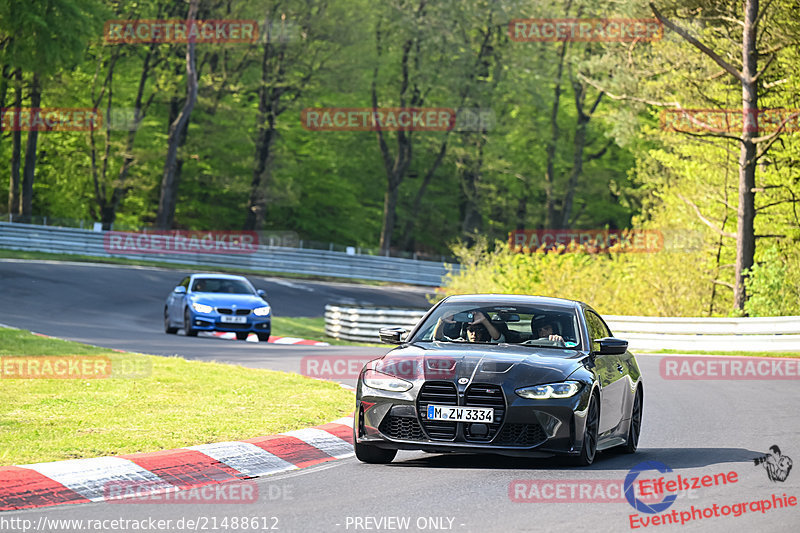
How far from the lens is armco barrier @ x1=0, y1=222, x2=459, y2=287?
4856 centimetres

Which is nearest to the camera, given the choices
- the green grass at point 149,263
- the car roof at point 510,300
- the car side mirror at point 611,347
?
the car side mirror at point 611,347

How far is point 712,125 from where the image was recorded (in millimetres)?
32156

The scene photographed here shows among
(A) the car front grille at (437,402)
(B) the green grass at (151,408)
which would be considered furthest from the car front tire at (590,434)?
(B) the green grass at (151,408)

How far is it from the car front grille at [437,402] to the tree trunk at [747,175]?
22136 mm

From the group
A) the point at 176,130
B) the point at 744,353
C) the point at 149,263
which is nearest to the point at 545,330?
the point at 744,353

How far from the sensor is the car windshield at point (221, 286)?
2808 cm

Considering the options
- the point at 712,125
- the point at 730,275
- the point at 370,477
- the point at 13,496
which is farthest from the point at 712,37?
the point at 13,496

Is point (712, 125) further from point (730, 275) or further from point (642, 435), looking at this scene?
point (642, 435)

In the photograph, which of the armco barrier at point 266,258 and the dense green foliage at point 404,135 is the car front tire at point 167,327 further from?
the armco barrier at point 266,258

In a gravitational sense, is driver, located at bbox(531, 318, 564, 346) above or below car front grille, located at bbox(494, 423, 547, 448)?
above

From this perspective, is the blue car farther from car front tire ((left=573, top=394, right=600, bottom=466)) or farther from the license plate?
the license plate

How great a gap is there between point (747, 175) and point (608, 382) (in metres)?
21.1

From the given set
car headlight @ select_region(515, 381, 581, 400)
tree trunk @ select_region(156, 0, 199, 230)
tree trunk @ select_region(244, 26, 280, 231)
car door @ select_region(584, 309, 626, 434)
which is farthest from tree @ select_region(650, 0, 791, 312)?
tree trunk @ select_region(244, 26, 280, 231)

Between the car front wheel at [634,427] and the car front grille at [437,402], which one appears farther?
the car front wheel at [634,427]
